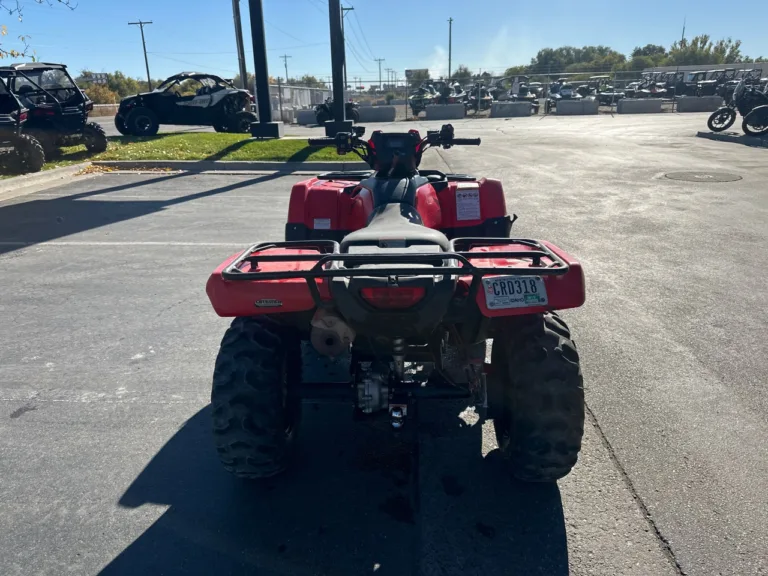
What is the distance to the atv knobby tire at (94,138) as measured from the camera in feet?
47.4

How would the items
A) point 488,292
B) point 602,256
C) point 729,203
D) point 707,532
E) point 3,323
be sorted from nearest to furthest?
point 488,292
point 707,532
point 3,323
point 602,256
point 729,203

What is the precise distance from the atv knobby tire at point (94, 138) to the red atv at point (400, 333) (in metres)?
14.2

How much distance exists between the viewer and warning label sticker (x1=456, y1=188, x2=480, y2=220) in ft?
13.2

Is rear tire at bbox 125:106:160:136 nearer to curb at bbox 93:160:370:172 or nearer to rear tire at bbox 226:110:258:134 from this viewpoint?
rear tire at bbox 226:110:258:134

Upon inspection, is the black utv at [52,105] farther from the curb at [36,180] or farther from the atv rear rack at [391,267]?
the atv rear rack at [391,267]

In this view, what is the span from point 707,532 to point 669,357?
1828mm

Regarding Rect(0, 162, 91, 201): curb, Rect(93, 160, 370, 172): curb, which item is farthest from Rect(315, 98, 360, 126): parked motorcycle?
Rect(0, 162, 91, 201): curb

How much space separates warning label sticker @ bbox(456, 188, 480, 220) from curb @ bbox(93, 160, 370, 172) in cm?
950

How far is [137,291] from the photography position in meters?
5.59

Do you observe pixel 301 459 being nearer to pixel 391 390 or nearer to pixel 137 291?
pixel 391 390

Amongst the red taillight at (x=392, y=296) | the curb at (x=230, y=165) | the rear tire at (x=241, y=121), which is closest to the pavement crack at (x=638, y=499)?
the red taillight at (x=392, y=296)

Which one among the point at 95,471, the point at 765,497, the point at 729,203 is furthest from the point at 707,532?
the point at 729,203

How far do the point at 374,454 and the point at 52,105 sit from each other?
14.3 meters

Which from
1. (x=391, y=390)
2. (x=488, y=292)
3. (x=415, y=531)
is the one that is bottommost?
(x=415, y=531)
